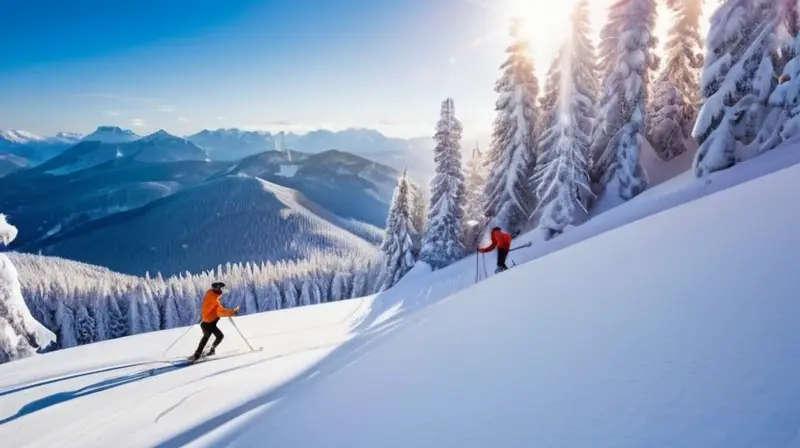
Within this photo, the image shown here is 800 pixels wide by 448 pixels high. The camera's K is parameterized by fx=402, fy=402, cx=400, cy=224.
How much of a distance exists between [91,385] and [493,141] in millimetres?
28319

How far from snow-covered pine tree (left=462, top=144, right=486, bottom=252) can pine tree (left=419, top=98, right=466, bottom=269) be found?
1.70 m

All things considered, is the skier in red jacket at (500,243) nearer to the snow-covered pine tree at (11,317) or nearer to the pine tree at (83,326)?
the snow-covered pine tree at (11,317)

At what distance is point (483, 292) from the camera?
8.73 m

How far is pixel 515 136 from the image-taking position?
29.2m

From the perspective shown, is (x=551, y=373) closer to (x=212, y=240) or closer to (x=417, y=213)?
(x=417, y=213)

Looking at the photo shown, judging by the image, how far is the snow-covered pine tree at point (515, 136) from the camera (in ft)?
94.7

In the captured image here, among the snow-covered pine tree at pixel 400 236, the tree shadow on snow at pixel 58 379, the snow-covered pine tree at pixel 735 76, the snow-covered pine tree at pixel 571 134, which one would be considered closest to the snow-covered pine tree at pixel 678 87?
the snow-covered pine tree at pixel 571 134

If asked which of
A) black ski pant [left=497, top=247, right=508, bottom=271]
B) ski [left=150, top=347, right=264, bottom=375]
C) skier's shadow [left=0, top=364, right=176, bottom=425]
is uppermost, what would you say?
black ski pant [left=497, top=247, right=508, bottom=271]

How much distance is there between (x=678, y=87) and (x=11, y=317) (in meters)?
36.7

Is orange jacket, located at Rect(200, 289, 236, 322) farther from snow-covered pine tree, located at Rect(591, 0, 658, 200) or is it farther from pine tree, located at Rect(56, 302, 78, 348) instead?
pine tree, located at Rect(56, 302, 78, 348)

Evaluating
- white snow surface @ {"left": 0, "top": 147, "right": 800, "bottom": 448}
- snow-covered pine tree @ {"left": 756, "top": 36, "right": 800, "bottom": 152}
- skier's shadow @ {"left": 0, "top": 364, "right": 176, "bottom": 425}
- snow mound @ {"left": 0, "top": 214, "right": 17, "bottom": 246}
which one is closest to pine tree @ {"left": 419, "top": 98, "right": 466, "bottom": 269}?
snow-covered pine tree @ {"left": 756, "top": 36, "right": 800, "bottom": 152}

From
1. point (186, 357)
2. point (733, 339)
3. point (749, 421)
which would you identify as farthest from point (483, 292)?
point (186, 357)

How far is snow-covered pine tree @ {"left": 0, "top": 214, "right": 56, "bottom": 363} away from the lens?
15.3 metres

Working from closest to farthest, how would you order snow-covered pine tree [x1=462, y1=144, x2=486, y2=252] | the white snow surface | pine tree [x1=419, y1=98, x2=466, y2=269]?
the white snow surface → pine tree [x1=419, y1=98, x2=466, y2=269] → snow-covered pine tree [x1=462, y1=144, x2=486, y2=252]
